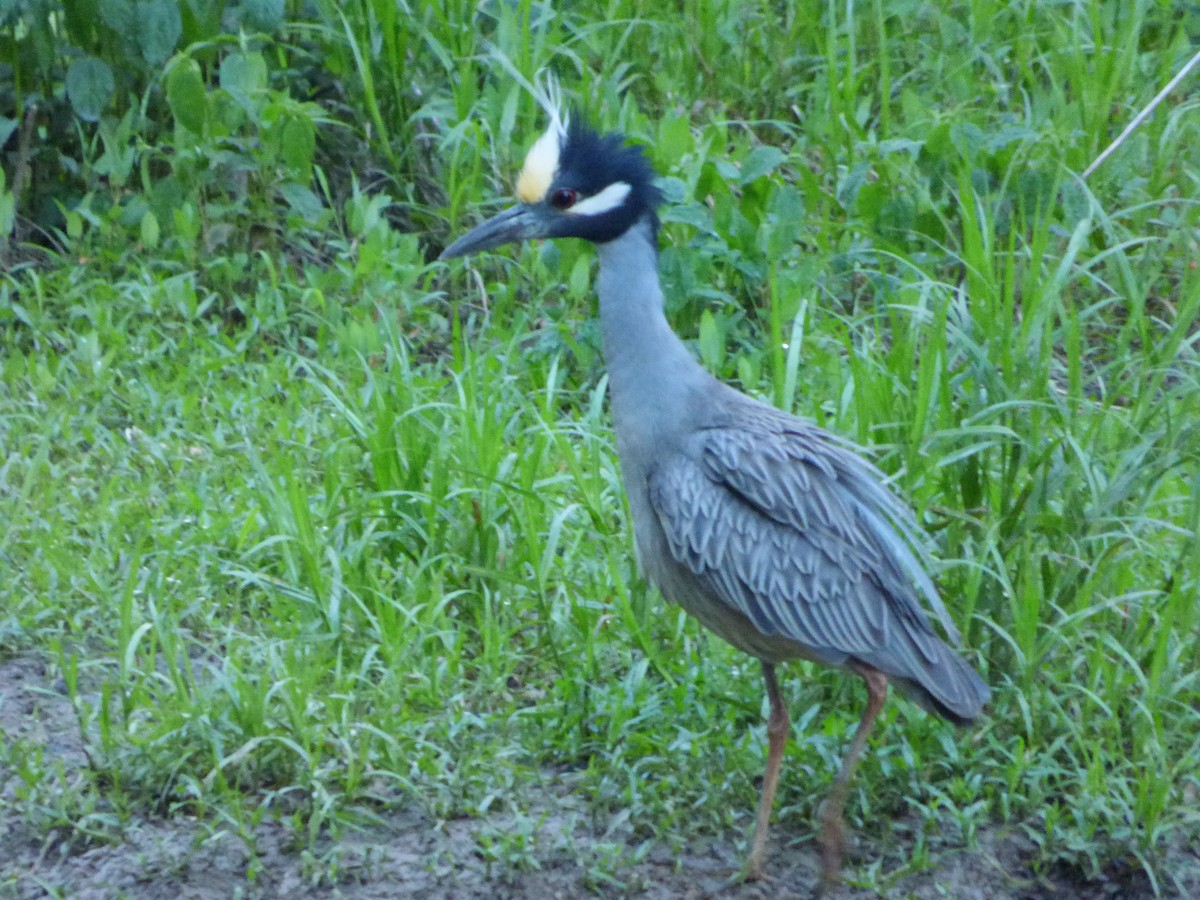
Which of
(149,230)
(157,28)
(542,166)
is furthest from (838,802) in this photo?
(157,28)

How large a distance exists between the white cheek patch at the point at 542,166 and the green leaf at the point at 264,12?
7.09 ft

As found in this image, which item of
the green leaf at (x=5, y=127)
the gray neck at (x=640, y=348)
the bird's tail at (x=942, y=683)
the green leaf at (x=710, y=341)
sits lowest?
the bird's tail at (x=942, y=683)

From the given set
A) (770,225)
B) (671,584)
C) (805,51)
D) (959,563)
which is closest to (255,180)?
(770,225)

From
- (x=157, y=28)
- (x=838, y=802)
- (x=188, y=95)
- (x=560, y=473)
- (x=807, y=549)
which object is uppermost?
(x=157, y=28)

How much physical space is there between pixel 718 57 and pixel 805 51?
406mm

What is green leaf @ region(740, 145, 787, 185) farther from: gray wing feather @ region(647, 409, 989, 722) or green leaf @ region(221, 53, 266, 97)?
gray wing feather @ region(647, 409, 989, 722)

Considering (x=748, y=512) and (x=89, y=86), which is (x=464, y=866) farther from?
(x=89, y=86)

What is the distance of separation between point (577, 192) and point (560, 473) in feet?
3.79

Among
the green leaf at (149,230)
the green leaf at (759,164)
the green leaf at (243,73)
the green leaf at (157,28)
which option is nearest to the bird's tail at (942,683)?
the green leaf at (759,164)

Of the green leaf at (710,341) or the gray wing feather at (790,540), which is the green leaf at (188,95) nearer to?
the green leaf at (710,341)

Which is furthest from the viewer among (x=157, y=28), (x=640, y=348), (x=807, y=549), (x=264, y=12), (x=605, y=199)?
(x=264, y=12)

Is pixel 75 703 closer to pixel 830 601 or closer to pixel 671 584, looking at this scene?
pixel 671 584

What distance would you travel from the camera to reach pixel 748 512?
3.97 metres

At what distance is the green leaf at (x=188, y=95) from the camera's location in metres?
5.86
